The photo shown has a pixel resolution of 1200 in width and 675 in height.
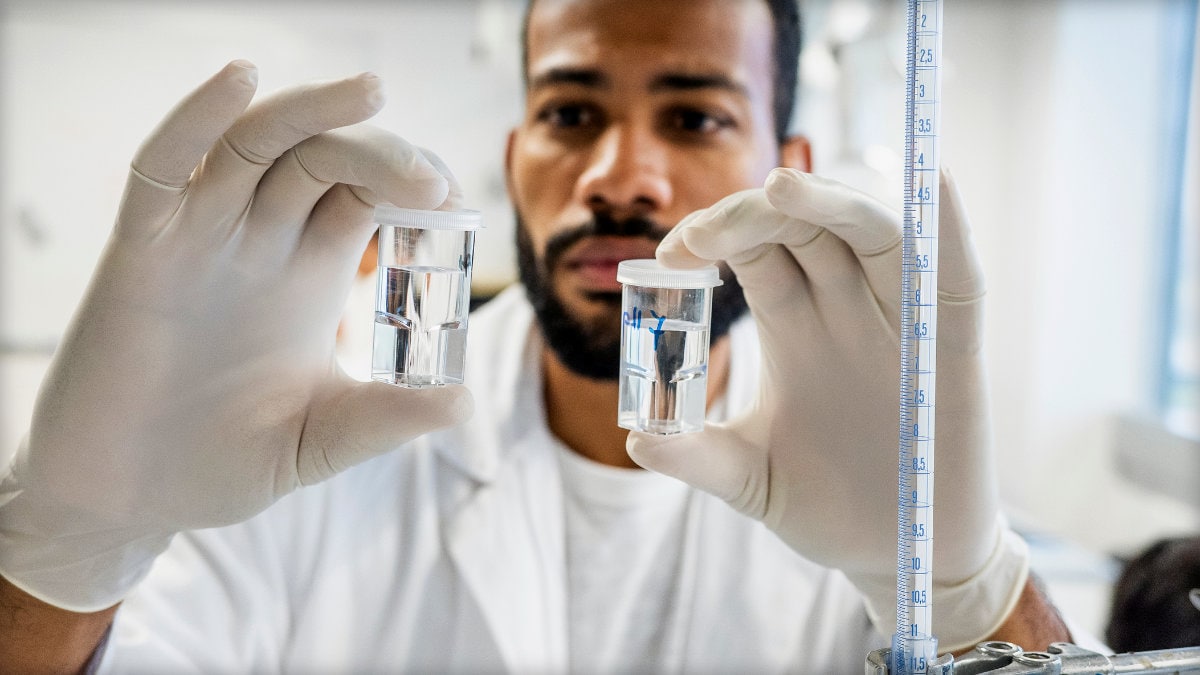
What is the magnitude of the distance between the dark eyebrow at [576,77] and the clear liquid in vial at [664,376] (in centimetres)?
73

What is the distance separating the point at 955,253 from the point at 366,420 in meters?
0.53

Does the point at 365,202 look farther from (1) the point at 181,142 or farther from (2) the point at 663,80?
(2) the point at 663,80

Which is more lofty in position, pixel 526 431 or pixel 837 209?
pixel 837 209

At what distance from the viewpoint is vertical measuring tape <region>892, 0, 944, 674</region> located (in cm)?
72

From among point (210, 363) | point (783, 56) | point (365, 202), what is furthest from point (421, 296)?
point (783, 56)

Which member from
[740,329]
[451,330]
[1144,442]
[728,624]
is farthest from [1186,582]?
[1144,442]

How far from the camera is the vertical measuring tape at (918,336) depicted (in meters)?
0.72

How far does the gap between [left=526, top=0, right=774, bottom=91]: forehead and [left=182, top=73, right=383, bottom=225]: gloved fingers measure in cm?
73

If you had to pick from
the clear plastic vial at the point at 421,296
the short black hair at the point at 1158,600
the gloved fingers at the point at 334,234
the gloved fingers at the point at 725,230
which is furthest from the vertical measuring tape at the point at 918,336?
the short black hair at the point at 1158,600

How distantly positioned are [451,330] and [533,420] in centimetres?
84

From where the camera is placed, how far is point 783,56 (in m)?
1.61

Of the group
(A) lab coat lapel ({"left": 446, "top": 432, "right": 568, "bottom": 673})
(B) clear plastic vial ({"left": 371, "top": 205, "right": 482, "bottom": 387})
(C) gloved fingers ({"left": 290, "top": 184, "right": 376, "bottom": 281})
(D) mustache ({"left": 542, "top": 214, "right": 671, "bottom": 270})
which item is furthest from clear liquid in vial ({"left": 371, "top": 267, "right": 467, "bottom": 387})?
(A) lab coat lapel ({"left": 446, "top": 432, "right": 568, "bottom": 673})

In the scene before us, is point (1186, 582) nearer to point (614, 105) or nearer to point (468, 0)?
point (614, 105)

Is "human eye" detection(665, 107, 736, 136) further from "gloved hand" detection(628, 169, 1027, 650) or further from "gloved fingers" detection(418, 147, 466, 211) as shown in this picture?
"gloved fingers" detection(418, 147, 466, 211)
